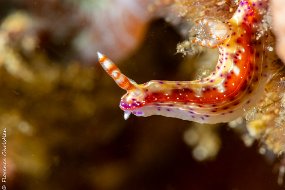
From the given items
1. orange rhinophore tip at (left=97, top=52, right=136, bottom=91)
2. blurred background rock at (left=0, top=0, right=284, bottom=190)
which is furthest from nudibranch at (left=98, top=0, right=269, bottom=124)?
blurred background rock at (left=0, top=0, right=284, bottom=190)

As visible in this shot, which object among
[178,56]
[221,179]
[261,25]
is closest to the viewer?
[261,25]

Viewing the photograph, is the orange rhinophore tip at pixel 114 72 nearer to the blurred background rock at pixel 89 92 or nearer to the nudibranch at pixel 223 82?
the nudibranch at pixel 223 82

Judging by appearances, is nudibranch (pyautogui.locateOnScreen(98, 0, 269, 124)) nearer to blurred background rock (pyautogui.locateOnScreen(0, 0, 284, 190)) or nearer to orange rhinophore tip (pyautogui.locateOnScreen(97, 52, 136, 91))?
orange rhinophore tip (pyautogui.locateOnScreen(97, 52, 136, 91))

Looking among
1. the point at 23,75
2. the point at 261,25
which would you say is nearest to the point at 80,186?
the point at 23,75

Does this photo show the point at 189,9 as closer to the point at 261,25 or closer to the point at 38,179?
the point at 261,25

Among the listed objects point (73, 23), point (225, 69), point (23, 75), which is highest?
point (73, 23)

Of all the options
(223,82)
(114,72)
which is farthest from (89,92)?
(223,82)

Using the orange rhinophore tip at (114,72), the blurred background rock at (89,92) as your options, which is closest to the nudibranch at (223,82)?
the orange rhinophore tip at (114,72)
